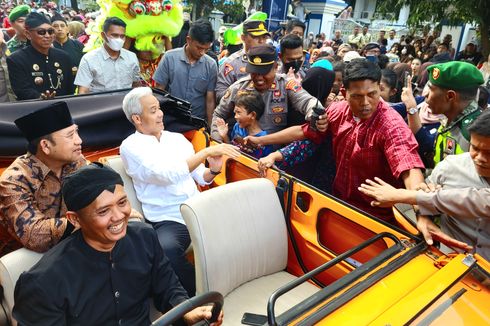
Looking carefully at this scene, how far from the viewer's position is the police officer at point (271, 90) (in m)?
2.78

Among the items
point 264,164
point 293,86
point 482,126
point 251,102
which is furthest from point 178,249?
point 482,126

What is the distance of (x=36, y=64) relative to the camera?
11.3 feet

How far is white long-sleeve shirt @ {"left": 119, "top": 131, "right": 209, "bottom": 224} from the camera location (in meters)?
2.32

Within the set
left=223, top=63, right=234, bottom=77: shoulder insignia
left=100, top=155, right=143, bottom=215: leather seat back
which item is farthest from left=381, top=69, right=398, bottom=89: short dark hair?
left=100, top=155, right=143, bottom=215: leather seat back

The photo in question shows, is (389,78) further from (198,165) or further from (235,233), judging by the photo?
(235,233)

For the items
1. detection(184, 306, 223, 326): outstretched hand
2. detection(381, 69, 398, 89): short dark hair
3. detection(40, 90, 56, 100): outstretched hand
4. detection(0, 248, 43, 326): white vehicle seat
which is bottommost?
detection(184, 306, 223, 326): outstretched hand

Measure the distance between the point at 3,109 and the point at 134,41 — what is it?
2263mm

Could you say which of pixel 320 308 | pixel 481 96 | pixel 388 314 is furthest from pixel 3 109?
pixel 481 96

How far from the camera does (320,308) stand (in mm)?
1356

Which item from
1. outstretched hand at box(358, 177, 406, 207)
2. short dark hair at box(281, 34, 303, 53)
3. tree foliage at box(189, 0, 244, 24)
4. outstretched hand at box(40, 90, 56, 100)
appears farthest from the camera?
tree foliage at box(189, 0, 244, 24)

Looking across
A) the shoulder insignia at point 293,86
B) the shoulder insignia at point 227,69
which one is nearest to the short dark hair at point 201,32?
the shoulder insignia at point 227,69

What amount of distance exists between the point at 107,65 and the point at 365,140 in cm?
279

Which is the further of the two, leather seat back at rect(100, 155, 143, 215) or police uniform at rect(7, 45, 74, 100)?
police uniform at rect(7, 45, 74, 100)

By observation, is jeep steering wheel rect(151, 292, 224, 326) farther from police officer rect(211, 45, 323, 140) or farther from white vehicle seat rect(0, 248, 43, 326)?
police officer rect(211, 45, 323, 140)
